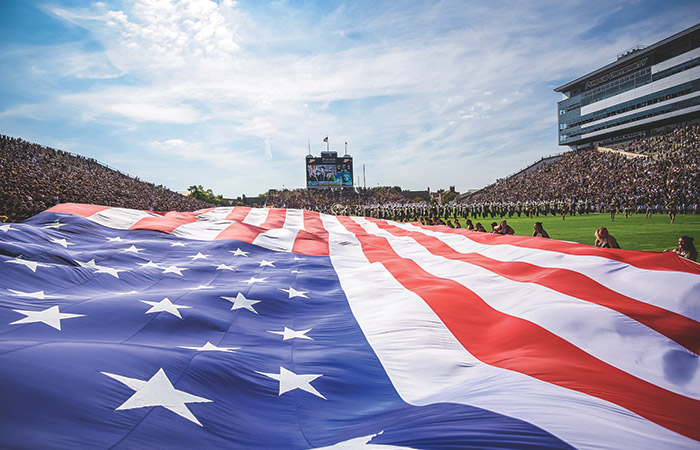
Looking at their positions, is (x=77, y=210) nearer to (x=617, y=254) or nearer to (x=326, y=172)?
(x=617, y=254)

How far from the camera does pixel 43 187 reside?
13438mm

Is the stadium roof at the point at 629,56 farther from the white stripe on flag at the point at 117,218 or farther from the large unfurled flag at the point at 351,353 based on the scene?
the white stripe on flag at the point at 117,218

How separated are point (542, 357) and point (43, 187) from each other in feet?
56.5

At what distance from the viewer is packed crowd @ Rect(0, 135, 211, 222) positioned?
36.0 ft

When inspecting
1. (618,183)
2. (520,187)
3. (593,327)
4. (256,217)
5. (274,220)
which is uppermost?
(520,187)

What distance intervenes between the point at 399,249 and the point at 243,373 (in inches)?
222

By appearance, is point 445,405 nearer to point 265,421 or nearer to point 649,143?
point 265,421

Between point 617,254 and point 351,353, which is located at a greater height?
point 617,254

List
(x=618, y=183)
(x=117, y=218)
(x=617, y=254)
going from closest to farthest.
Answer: (x=617, y=254)
(x=117, y=218)
(x=618, y=183)

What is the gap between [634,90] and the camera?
1996 inches

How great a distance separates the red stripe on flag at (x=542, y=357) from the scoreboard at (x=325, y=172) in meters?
54.3

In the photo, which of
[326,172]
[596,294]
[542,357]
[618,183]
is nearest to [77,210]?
[542,357]

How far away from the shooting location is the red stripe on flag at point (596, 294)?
2.58 m

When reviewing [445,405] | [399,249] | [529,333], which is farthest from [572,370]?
[399,249]
